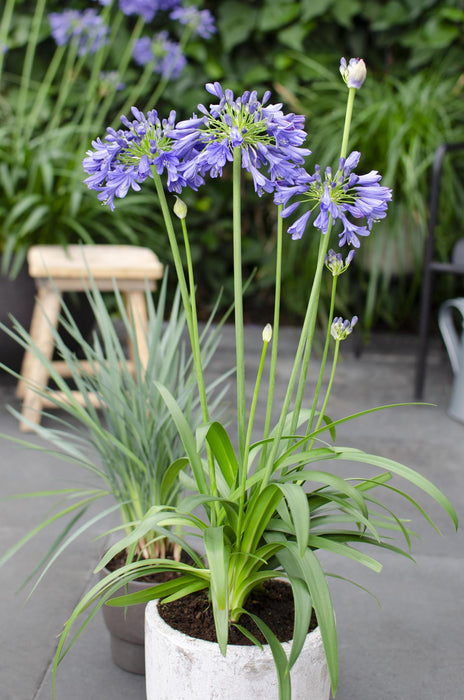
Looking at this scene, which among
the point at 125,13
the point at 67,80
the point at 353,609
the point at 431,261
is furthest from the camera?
the point at 67,80

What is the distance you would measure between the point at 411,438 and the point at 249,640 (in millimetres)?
1271

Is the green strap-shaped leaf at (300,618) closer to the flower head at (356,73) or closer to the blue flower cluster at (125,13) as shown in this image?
the flower head at (356,73)

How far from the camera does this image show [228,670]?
2.54ft

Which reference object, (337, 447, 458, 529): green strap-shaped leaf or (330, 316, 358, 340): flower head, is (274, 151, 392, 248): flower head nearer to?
(330, 316, 358, 340): flower head

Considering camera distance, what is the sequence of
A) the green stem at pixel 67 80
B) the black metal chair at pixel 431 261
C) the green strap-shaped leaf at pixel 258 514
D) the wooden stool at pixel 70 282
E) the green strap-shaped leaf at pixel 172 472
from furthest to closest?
A: the green stem at pixel 67 80 < the black metal chair at pixel 431 261 < the wooden stool at pixel 70 282 < the green strap-shaped leaf at pixel 172 472 < the green strap-shaped leaf at pixel 258 514

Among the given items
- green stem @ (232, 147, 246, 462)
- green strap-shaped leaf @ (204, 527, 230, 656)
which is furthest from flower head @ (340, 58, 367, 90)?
green strap-shaped leaf @ (204, 527, 230, 656)

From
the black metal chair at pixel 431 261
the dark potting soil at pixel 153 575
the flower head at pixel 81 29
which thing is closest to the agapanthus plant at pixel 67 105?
the flower head at pixel 81 29

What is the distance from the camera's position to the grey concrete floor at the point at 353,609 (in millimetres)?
1026

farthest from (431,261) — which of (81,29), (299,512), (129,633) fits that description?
(299,512)

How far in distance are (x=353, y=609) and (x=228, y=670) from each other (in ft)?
1.64

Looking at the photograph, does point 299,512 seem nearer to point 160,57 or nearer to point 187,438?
point 187,438

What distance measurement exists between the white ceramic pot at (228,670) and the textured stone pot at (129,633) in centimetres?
18

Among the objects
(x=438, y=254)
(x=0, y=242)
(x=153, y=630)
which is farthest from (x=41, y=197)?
(x=153, y=630)

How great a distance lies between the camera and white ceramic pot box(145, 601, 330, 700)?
0.77 m
